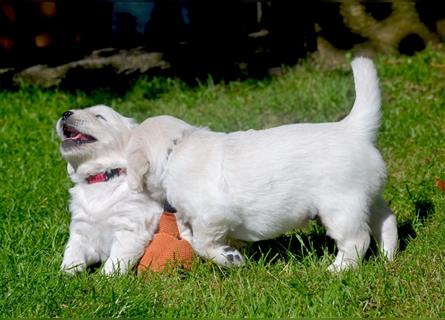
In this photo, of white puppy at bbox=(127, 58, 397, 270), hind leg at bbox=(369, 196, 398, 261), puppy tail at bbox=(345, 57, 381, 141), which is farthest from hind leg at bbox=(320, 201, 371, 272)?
puppy tail at bbox=(345, 57, 381, 141)

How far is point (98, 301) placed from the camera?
3.47 metres

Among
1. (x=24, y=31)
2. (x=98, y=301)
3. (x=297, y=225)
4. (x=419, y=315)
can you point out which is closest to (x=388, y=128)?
(x=297, y=225)

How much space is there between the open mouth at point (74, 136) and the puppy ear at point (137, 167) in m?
0.46

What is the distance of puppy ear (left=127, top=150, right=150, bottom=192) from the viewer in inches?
150

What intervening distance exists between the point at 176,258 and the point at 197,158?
1.65 feet

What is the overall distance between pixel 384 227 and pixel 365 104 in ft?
2.00

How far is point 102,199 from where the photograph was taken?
165 inches

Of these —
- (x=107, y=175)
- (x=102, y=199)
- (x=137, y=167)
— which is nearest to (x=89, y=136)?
(x=107, y=175)

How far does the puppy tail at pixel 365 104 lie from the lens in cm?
378

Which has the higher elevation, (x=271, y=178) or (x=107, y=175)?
(x=271, y=178)

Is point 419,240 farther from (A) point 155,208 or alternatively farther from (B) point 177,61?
(B) point 177,61

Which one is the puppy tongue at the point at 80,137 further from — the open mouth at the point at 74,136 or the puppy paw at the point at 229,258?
the puppy paw at the point at 229,258

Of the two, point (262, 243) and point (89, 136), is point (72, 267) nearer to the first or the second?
point (89, 136)

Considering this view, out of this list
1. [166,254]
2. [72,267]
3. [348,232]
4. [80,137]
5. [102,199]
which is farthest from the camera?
Result: [80,137]
